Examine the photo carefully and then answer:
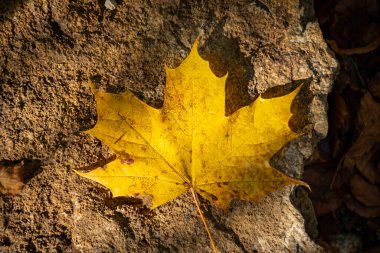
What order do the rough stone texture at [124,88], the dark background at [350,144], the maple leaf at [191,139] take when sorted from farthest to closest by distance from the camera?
the dark background at [350,144]
the rough stone texture at [124,88]
the maple leaf at [191,139]

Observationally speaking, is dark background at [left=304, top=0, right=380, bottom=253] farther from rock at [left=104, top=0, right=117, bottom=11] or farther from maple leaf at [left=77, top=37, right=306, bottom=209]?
rock at [left=104, top=0, right=117, bottom=11]

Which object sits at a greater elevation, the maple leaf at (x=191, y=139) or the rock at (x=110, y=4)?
the rock at (x=110, y=4)

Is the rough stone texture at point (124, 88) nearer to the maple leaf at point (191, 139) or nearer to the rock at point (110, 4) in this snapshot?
the rock at point (110, 4)

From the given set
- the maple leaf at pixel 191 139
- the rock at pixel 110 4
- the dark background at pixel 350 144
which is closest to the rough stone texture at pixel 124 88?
the rock at pixel 110 4

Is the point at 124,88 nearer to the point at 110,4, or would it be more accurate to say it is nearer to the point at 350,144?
the point at 110,4

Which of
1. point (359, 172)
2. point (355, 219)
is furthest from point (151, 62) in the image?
point (355, 219)

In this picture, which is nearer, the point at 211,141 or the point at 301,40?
the point at 211,141

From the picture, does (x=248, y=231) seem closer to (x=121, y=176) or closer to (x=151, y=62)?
(x=121, y=176)

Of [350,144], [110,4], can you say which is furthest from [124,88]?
[350,144]
